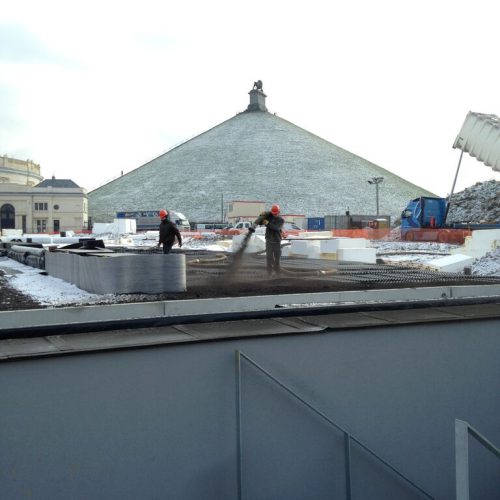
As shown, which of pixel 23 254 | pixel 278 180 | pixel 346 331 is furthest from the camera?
pixel 278 180

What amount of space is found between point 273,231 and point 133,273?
3918 millimetres

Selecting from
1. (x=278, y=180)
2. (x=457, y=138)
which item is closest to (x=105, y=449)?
(x=457, y=138)

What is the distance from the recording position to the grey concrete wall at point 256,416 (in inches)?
169

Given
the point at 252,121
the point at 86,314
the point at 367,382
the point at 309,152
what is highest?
the point at 252,121

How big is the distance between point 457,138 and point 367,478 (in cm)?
2894

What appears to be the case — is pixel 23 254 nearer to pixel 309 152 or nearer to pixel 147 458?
pixel 147 458

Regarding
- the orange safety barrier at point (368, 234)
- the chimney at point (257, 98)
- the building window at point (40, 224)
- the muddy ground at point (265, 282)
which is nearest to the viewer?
the muddy ground at point (265, 282)

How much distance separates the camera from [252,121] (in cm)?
13288

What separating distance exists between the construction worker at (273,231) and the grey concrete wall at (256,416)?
19.9 ft

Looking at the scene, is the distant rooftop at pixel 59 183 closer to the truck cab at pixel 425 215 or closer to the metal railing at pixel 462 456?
the truck cab at pixel 425 215

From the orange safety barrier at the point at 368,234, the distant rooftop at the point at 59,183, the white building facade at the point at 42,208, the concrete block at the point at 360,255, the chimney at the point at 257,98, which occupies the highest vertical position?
the chimney at the point at 257,98

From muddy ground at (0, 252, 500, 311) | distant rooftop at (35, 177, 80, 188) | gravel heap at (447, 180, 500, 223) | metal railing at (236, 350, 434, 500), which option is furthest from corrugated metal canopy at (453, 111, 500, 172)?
distant rooftop at (35, 177, 80, 188)

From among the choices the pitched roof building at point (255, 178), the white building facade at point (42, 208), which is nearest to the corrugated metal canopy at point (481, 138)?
the white building facade at point (42, 208)

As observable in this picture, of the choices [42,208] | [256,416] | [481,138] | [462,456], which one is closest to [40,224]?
[42,208]
